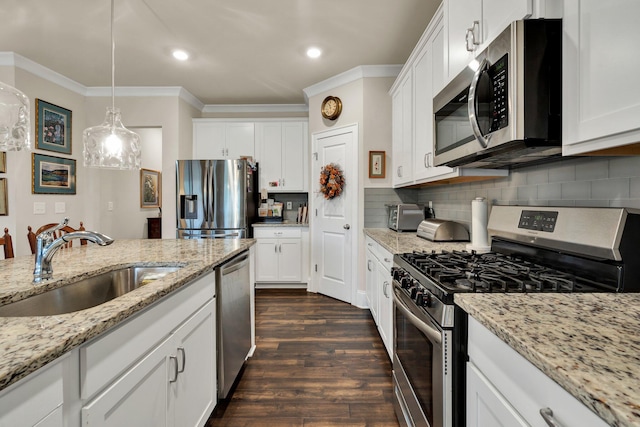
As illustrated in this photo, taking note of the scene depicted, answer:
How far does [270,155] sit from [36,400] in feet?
13.7

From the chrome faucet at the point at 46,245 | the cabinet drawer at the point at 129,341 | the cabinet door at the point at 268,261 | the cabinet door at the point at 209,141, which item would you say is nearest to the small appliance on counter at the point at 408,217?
the cabinet door at the point at 268,261

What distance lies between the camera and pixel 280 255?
4.27m

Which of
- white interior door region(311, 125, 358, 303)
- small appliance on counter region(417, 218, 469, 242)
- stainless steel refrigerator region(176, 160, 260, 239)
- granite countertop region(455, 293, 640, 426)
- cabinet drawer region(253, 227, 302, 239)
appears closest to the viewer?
granite countertop region(455, 293, 640, 426)

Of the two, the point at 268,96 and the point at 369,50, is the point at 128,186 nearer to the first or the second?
the point at 268,96

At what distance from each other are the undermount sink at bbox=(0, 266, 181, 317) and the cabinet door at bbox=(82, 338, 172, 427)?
47 cm

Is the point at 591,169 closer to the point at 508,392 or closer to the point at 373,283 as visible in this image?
the point at 508,392

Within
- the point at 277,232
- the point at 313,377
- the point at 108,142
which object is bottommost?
the point at 313,377

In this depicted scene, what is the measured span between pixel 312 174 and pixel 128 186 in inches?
125

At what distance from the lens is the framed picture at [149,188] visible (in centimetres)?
532

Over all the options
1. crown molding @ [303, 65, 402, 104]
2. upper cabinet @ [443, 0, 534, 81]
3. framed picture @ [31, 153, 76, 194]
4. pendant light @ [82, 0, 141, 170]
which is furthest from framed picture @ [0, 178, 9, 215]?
upper cabinet @ [443, 0, 534, 81]

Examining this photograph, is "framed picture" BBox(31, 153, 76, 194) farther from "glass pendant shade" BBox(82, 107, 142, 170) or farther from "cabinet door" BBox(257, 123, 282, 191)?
"cabinet door" BBox(257, 123, 282, 191)

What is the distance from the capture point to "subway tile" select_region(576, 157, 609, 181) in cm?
119

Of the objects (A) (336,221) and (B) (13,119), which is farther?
(A) (336,221)

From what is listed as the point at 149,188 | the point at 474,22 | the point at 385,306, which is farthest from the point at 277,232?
the point at 474,22
